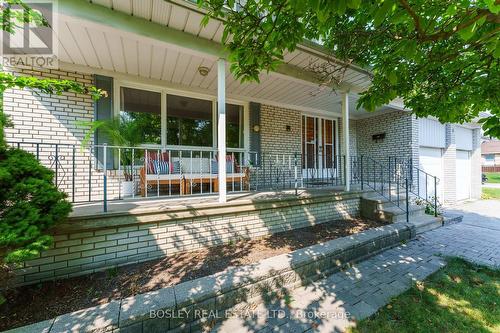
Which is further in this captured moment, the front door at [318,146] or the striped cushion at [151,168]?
the front door at [318,146]

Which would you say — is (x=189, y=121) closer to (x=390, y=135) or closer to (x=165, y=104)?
(x=165, y=104)

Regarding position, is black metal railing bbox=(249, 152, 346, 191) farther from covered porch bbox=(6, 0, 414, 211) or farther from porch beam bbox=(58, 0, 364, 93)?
porch beam bbox=(58, 0, 364, 93)

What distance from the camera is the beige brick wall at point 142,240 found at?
2.45m

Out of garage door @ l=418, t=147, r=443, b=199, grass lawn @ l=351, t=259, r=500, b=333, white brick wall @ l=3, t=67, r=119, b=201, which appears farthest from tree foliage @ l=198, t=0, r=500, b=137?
garage door @ l=418, t=147, r=443, b=199

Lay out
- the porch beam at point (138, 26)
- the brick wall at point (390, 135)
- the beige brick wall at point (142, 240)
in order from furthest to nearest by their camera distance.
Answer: the brick wall at point (390, 135)
the porch beam at point (138, 26)
the beige brick wall at point (142, 240)

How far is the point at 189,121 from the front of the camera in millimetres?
5598

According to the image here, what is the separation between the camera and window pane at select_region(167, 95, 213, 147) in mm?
5316

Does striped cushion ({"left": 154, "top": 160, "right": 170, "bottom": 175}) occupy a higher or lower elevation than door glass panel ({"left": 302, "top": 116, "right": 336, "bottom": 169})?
lower

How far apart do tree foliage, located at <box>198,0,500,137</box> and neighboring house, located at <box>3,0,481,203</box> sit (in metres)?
0.99

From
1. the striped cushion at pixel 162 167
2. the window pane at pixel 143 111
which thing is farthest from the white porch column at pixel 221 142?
the window pane at pixel 143 111

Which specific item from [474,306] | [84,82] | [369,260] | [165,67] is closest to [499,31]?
[474,306]

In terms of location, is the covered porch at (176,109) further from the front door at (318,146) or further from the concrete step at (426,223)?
the concrete step at (426,223)

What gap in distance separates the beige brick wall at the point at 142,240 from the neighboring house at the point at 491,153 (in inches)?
1590

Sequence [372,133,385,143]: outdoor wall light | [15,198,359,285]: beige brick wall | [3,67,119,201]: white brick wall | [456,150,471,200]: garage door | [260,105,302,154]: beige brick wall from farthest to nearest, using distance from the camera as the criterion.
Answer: [456,150,471,200]: garage door < [372,133,385,143]: outdoor wall light < [260,105,302,154]: beige brick wall < [3,67,119,201]: white brick wall < [15,198,359,285]: beige brick wall
